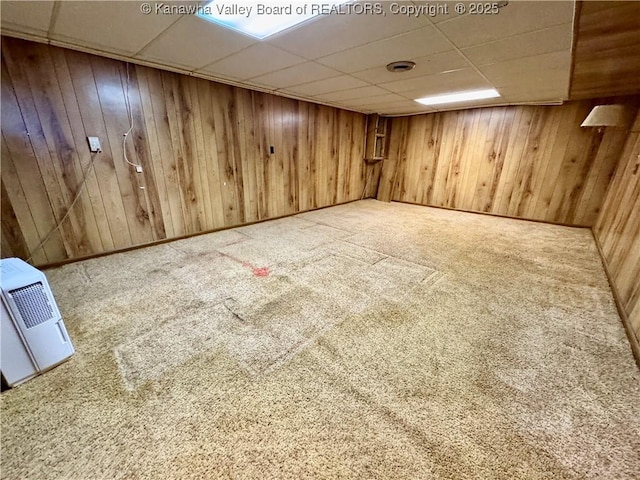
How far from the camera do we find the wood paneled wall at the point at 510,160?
389 cm

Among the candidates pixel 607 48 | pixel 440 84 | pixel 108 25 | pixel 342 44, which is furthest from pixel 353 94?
pixel 108 25

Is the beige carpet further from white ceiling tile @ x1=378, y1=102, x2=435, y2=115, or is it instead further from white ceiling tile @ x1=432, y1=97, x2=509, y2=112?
white ceiling tile @ x1=378, y1=102, x2=435, y2=115

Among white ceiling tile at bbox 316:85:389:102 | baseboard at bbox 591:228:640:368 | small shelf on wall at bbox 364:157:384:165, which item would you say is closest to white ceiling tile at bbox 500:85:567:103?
white ceiling tile at bbox 316:85:389:102

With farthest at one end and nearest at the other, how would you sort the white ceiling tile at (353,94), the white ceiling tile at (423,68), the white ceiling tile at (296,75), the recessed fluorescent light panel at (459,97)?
the recessed fluorescent light panel at (459,97) → the white ceiling tile at (353,94) → the white ceiling tile at (296,75) → the white ceiling tile at (423,68)

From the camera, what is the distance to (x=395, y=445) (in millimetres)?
1020

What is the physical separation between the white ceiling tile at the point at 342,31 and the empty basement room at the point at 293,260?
21mm

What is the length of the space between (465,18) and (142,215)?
3434 mm

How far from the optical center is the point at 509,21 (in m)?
1.66

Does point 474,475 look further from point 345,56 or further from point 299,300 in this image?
point 345,56

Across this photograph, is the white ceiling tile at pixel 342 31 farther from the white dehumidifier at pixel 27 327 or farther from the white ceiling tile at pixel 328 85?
the white dehumidifier at pixel 27 327

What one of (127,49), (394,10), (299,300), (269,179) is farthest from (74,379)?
(269,179)

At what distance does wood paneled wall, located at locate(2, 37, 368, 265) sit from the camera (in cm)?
219

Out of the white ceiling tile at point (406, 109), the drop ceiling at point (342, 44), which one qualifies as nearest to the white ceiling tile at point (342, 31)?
the drop ceiling at point (342, 44)

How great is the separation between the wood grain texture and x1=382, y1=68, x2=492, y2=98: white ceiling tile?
84cm
